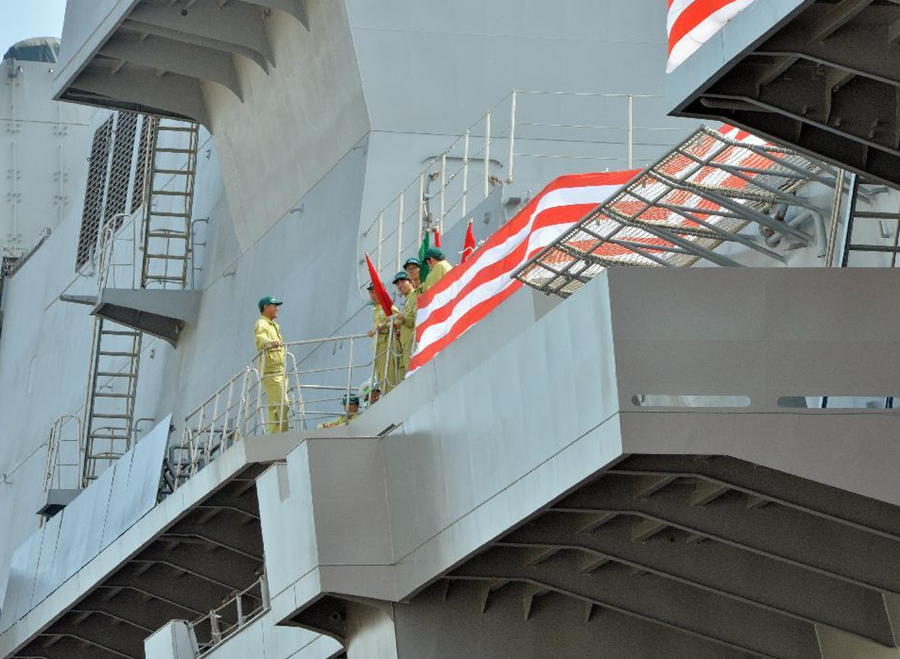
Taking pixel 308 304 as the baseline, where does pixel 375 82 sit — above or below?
above

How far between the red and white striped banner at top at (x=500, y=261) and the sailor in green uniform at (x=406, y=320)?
422 mm

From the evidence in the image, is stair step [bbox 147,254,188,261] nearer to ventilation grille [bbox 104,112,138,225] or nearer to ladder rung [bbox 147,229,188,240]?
ladder rung [bbox 147,229,188,240]

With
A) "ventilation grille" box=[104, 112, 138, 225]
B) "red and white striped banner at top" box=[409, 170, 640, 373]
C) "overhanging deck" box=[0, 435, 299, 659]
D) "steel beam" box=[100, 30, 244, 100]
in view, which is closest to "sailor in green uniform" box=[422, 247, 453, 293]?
"red and white striped banner at top" box=[409, 170, 640, 373]

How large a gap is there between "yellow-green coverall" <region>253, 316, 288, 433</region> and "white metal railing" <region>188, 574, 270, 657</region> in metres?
1.41

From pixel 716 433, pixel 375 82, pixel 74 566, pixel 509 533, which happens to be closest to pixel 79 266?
pixel 74 566

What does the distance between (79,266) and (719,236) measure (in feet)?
67.8

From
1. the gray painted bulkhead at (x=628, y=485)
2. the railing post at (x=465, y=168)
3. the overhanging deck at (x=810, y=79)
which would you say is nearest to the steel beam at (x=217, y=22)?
the railing post at (x=465, y=168)

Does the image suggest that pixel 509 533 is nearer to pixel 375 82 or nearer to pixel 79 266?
pixel 375 82

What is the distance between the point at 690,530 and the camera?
1144 cm

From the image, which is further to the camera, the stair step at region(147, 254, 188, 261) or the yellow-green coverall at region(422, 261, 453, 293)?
the stair step at region(147, 254, 188, 261)

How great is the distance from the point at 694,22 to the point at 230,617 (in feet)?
40.9

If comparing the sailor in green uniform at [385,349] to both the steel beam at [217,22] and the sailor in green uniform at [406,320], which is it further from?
the steel beam at [217,22]

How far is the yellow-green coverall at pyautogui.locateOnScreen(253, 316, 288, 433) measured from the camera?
54.5 ft

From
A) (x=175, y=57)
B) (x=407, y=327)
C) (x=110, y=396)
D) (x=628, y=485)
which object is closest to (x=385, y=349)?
(x=407, y=327)
